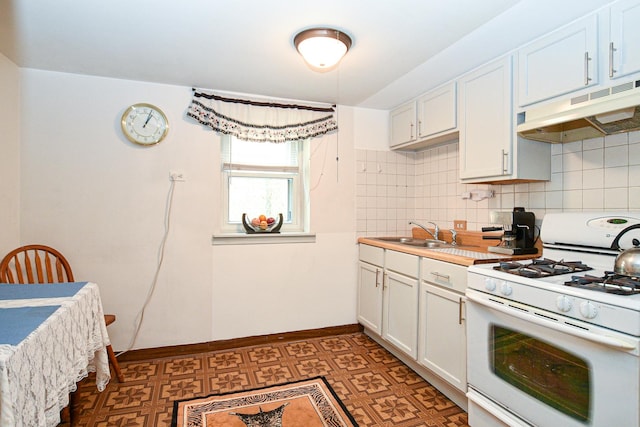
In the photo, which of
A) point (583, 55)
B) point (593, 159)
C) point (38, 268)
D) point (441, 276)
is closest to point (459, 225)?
point (441, 276)

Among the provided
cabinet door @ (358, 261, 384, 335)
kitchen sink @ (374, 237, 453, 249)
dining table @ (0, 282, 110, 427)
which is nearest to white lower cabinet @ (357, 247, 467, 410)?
cabinet door @ (358, 261, 384, 335)

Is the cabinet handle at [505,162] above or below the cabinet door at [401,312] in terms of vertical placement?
above

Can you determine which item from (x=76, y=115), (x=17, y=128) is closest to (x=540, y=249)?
(x=76, y=115)

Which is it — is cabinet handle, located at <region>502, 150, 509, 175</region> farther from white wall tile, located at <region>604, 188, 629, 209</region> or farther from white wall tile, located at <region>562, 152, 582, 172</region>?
white wall tile, located at <region>604, 188, 629, 209</region>

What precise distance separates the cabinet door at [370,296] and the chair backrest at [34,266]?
2.24m

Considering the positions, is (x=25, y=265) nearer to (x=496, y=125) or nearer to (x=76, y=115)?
(x=76, y=115)

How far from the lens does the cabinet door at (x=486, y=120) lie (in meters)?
2.13

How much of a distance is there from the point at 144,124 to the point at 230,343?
190 cm

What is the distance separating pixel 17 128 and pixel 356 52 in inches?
94.6

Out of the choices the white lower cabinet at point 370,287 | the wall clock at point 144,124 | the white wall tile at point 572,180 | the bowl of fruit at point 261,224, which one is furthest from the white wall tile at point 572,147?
the wall clock at point 144,124

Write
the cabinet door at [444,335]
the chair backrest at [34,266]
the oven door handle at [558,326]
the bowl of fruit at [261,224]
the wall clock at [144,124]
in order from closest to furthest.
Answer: the oven door handle at [558,326]
the cabinet door at [444,335]
the chair backrest at [34,266]
the wall clock at [144,124]
the bowl of fruit at [261,224]

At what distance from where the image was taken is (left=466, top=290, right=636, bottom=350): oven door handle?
3.88 ft

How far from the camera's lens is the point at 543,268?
5.50 ft

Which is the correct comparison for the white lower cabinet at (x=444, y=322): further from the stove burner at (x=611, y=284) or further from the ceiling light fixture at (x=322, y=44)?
the ceiling light fixture at (x=322, y=44)
